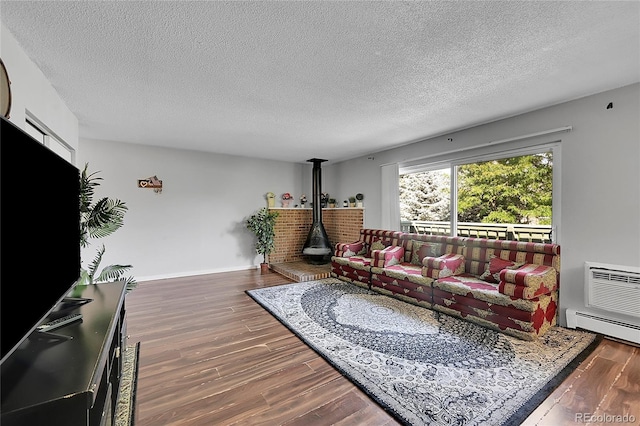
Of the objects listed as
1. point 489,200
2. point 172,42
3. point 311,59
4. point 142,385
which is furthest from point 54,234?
point 489,200

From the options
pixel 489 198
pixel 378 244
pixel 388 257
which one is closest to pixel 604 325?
pixel 489 198

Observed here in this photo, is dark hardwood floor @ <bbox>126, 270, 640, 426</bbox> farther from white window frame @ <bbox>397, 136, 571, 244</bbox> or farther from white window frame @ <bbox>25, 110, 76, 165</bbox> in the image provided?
white window frame @ <bbox>25, 110, 76, 165</bbox>

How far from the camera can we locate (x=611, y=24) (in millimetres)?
1662

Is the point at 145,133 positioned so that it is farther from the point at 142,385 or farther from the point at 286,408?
the point at 286,408

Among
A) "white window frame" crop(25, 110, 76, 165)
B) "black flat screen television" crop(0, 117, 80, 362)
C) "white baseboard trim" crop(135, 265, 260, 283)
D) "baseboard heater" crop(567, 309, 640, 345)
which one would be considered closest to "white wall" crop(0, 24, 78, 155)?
"white window frame" crop(25, 110, 76, 165)

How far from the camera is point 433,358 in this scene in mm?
2178

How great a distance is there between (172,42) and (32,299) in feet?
5.44

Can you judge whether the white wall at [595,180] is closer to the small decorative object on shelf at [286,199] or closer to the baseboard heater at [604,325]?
the baseboard heater at [604,325]

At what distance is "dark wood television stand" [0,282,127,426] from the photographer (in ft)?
2.50

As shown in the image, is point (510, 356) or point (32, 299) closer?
point (32, 299)

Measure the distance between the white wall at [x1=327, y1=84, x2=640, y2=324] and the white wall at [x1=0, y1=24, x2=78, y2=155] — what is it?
4.52 meters

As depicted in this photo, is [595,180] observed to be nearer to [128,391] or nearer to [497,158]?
[497,158]

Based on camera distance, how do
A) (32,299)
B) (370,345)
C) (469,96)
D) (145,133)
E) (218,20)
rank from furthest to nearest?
(145,133), (469,96), (370,345), (218,20), (32,299)

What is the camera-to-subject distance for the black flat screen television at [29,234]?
2.70 feet
